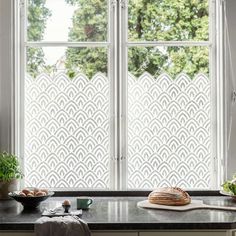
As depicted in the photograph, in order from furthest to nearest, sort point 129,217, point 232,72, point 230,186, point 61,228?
point 232,72, point 230,186, point 129,217, point 61,228

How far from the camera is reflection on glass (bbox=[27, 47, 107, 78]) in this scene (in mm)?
2998

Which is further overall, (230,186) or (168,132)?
(168,132)

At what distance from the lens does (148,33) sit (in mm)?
3021

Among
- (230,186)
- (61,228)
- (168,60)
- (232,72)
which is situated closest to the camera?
(61,228)

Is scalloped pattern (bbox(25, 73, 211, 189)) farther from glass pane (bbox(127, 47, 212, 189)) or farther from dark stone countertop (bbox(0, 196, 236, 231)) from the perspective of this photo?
dark stone countertop (bbox(0, 196, 236, 231))

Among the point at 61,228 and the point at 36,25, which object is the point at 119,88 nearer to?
the point at 36,25

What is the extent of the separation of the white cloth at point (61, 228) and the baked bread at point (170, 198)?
598 mm

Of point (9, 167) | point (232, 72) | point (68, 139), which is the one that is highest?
point (232, 72)

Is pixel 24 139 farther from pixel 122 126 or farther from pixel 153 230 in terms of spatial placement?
pixel 153 230

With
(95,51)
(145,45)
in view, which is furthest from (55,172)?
(145,45)

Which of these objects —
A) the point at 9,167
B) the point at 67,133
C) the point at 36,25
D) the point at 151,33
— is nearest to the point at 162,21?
the point at 151,33

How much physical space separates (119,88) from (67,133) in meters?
0.46

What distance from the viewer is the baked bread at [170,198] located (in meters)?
2.54

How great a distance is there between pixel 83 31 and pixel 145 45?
430mm
